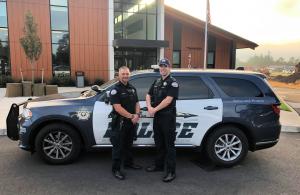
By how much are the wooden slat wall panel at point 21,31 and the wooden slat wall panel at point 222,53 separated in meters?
14.1

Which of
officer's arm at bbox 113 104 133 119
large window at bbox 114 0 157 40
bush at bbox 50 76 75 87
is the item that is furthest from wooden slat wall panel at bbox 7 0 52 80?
officer's arm at bbox 113 104 133 119

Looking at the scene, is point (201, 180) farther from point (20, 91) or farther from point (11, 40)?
point (11, 40)

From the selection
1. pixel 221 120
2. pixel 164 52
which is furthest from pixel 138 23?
pixel 221 120

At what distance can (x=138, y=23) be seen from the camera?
2269 centimetres

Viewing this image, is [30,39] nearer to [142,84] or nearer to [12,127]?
[12,127]

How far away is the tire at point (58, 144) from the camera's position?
4.71 metres

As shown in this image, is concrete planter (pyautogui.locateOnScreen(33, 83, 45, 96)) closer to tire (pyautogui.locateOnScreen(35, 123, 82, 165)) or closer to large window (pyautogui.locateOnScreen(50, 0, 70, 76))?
large window (pyautogui.locateOnScreen(50, 0, 70, 76))

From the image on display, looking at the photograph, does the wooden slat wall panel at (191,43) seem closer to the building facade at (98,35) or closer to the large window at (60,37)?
the building facade at (98,35)

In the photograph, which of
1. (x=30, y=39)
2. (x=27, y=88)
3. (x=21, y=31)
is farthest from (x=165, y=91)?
(x=21, y=31)

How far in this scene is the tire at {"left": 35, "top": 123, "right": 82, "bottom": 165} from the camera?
15.5 ft

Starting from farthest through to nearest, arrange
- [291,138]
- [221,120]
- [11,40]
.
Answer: [11,40] < [291,138] < [221,120]

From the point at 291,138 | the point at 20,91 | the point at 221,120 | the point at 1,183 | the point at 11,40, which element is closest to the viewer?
the point at 1,183

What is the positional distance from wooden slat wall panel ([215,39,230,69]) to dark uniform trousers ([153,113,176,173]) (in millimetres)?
22223

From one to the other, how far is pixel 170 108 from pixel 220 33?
21127 mm
